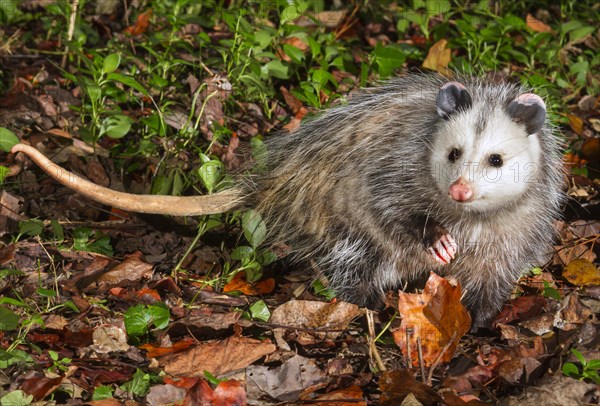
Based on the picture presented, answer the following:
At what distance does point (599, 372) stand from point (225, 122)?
6.30ft

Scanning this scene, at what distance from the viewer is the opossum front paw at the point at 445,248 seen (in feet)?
9.18

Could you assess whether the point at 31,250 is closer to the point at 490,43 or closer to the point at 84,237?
the point at 84,237

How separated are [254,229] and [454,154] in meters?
0.76

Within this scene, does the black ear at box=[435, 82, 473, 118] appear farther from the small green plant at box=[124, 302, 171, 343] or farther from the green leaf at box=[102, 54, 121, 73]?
the green leaf at box=[102, 54, 121, 73]

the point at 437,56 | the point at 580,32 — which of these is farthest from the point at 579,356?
the point at 580,32

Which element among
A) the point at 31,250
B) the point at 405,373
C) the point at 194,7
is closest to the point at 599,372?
the point at 405,373

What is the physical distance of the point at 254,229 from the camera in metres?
2.90

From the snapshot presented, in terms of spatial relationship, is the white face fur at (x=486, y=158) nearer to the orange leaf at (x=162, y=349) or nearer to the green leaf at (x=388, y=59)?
the orange leaf at (x=162, y=349)

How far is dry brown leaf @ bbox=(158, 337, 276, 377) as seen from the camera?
2.32 meters

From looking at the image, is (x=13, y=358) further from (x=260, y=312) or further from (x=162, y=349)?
(x=260, y=312)

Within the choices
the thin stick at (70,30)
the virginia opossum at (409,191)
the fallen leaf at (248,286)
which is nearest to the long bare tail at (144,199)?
the virginia opossum at (409,191)

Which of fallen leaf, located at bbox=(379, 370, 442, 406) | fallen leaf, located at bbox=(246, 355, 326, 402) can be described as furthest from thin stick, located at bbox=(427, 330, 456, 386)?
fallen leaf, located at bbox=(246, 355, 326, 402)

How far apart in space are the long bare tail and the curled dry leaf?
32.4 inches

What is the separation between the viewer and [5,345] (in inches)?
89.8
